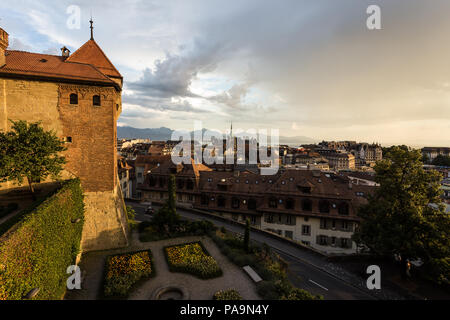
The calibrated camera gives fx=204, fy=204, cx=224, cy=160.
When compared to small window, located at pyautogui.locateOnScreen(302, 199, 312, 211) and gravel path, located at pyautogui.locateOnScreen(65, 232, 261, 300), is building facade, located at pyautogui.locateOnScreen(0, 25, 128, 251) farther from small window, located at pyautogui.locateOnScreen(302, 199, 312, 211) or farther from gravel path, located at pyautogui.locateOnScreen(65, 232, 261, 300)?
small window, located at pyautogui.locateOnScreen(302, 199, 312, 211)

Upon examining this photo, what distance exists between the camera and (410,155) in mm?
18078

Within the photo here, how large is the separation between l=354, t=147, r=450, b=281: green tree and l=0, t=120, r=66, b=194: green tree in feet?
90.5

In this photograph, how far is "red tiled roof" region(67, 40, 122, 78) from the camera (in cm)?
2170

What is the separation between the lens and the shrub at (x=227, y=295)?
547 inches

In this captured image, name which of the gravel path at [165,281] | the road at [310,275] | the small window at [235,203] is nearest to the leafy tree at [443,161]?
the small window at [235,203]

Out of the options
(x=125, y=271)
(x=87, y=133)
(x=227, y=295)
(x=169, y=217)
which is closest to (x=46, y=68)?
(x=87, y=133)

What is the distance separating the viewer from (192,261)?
59.5ft

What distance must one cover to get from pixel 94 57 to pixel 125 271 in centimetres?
2185

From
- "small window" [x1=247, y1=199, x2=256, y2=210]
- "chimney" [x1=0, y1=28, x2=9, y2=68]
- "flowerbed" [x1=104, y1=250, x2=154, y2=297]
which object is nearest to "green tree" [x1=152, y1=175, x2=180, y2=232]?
"flowerbed" [x1=104, y1=250, x2=154, y2=297]

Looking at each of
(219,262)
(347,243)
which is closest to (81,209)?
(219,262)

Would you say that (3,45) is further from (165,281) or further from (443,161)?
(443,161)

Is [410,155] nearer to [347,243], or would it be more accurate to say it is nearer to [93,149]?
[347,243]

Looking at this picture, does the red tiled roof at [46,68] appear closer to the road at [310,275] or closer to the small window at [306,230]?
the road at [310,275]

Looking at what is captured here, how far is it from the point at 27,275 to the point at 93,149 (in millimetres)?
12938
